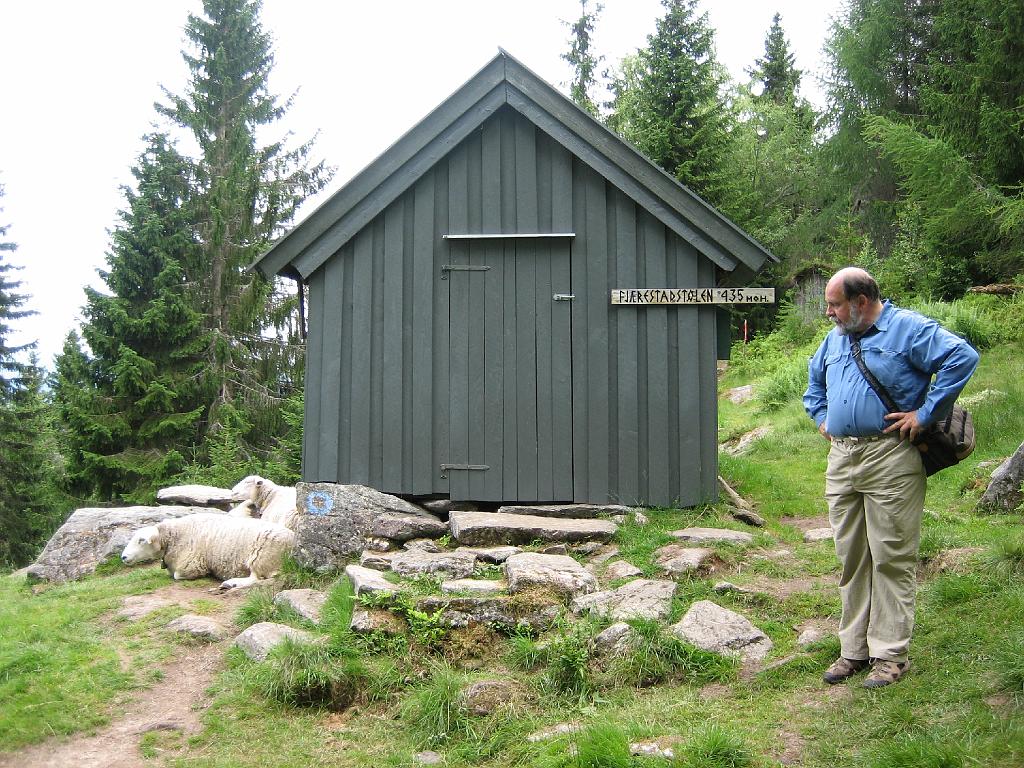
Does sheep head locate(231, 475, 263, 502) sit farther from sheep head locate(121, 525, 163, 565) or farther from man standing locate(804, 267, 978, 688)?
man standing locate(804, 267, 978, 688)

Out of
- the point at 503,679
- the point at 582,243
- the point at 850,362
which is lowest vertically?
the point at 503,679

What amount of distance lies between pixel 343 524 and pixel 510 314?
9.61ft

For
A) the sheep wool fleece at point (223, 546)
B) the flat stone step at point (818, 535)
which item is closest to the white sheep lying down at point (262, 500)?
the sheep wool fleece at point (223, 546)

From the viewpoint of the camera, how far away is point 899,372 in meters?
4.21

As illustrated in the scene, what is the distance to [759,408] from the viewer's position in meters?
17.0

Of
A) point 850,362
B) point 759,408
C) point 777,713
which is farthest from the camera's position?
point 759,408

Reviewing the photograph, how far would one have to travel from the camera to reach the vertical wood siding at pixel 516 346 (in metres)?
8.68

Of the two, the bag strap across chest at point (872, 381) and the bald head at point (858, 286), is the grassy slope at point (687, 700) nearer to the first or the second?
the bag strap across chest at point (872, 381)

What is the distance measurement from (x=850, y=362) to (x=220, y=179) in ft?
62.4

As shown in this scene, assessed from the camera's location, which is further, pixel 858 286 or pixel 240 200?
pixel 240 200

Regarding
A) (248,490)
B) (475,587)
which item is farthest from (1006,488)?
(248,490)

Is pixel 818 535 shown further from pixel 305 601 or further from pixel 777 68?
pixel 777 68

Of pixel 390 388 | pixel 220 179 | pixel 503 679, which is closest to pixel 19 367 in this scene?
pixel 220 179

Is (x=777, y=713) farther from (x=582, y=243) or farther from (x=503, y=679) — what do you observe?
(x=582, y=243)
